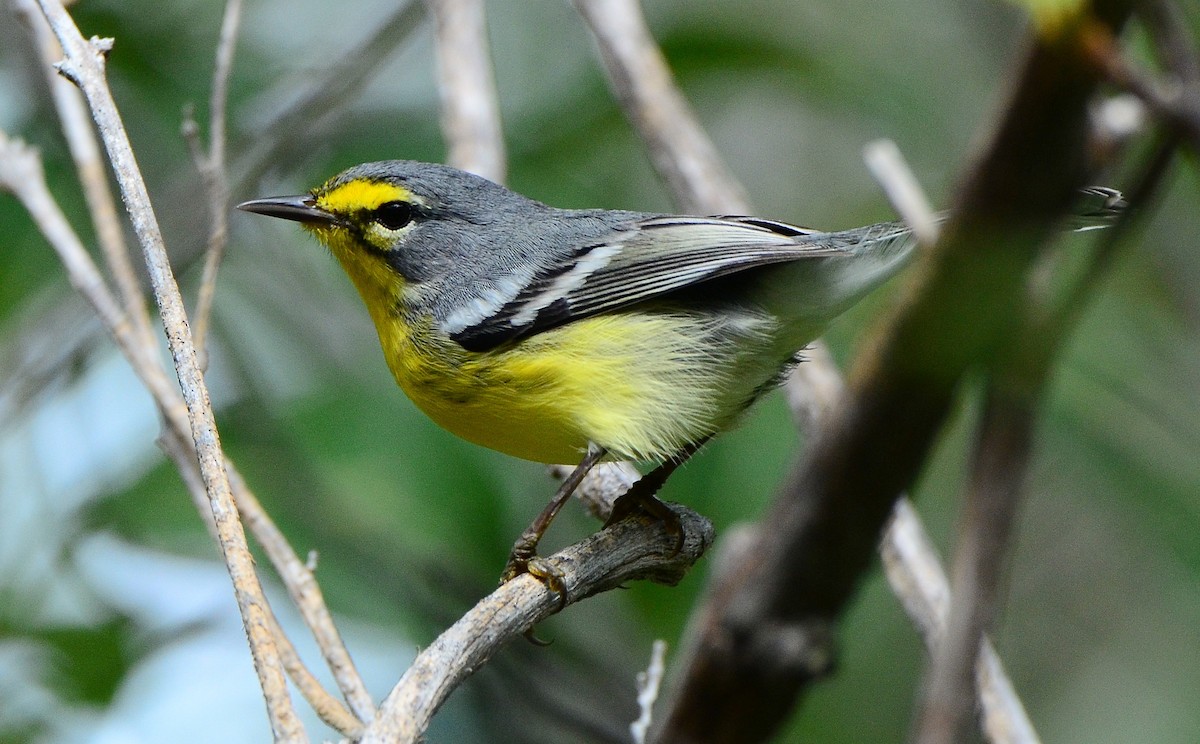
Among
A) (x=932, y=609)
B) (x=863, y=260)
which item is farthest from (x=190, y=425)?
(x=932, y=609)

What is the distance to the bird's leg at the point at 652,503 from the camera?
3.36 metres

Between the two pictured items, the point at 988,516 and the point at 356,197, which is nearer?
the point at 988,516

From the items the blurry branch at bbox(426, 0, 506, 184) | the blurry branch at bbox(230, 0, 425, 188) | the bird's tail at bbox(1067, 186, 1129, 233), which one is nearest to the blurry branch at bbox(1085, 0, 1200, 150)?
the bird's tail at bbox(1067, 186, 1129, 233)

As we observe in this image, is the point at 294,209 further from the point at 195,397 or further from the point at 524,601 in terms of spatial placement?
the point at 195,397

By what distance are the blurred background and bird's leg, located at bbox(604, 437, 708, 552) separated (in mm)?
673

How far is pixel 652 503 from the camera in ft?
11.2

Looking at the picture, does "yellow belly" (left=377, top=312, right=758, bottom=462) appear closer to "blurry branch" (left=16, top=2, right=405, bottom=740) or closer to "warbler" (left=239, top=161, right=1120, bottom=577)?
"warbler" (left=239, top=161, right=1120, bottom=577)

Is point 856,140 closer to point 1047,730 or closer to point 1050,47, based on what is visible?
point 1047,730

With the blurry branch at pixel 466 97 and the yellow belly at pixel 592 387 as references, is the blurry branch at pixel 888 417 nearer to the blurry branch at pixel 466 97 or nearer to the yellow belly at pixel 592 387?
the yellow belly at pixel 592 387

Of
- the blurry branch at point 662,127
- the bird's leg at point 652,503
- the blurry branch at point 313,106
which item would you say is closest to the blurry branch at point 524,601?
the bird's leg at point 652,503

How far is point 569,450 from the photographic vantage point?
349cm

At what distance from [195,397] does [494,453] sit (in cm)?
285

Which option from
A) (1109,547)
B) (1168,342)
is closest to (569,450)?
(1168,342)

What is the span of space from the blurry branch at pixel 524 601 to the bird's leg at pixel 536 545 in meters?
0.02
